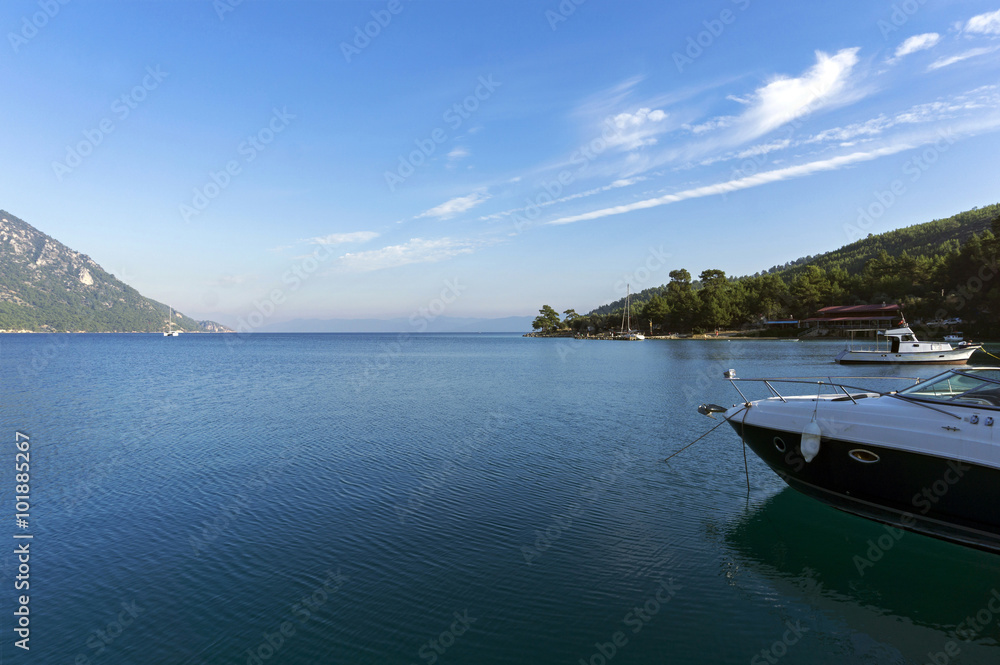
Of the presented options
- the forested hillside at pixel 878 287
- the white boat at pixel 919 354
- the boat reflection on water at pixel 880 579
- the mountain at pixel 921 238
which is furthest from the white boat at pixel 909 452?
the mountain at pixel 921 238

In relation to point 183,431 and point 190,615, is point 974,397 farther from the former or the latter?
point 183,431

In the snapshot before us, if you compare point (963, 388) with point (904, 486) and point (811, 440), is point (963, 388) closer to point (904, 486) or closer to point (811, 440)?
point (904, 486)

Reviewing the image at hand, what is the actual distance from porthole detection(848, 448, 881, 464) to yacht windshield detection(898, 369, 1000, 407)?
1.39 meters

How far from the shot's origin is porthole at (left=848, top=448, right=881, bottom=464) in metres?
9.08

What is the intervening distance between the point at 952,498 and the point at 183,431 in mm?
24250

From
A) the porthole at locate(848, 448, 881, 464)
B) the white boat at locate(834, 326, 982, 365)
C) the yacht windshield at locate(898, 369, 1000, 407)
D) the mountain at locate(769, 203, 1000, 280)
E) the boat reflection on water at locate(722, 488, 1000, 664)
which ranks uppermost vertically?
the mountain at locate(769, 203, 1000, 280)

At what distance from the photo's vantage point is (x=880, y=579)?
26.7 feet

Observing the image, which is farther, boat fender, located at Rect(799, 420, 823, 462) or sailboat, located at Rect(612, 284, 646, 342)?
sailboat, located at Rect(612, 284, 646, 342)

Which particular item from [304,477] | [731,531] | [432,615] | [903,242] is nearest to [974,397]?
[731,531]

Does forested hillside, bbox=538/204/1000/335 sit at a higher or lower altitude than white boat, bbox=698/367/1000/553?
higher

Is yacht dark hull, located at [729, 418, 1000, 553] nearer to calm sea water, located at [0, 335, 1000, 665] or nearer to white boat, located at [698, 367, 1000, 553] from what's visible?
white boat, located at [698, 367, 1000, 553]

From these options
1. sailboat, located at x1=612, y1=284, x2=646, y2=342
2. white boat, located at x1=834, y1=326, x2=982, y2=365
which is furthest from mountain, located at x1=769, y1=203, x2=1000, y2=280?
white boat, located at x1=834, y1=326, x2=982, y2=365

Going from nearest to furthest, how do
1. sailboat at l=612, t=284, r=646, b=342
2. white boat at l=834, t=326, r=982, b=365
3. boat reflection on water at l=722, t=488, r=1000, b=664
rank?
boat reflection on water at l=722, t=488, r=1000, b=664 → white boat at l=834, t=326, r=982, b=365 → sailboat at l=612, t=284, r=646, b=342

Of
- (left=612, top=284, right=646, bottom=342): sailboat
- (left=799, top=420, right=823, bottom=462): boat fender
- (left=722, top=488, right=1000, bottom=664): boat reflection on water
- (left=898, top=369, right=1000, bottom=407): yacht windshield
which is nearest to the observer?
Answer: (left=722, top=488, right=1000, bottom=664): boat reflection on water
